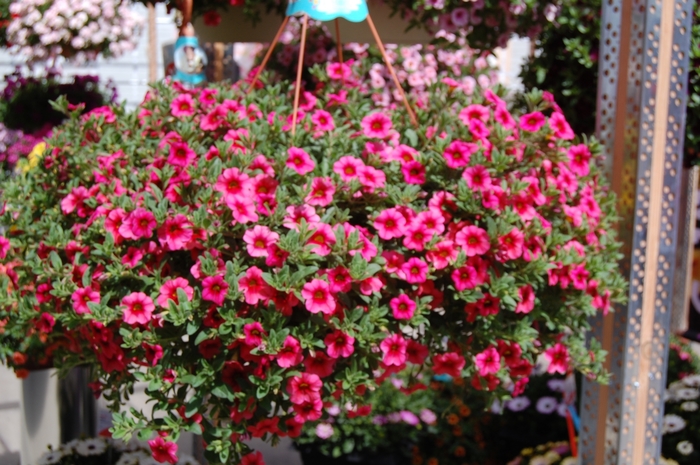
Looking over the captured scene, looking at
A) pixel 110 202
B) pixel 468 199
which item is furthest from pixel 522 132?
pixel 110 202

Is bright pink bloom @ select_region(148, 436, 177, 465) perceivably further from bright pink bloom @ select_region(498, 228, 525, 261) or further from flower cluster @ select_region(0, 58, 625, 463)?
bright pink bloom @ select_region(498, 228, 525, 261)

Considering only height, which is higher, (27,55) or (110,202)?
(27,55)

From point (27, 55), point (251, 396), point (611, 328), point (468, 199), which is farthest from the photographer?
point (27, 55)

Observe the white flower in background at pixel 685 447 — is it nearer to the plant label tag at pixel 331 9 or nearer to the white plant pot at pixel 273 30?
the white plant pot at pixel 273 30

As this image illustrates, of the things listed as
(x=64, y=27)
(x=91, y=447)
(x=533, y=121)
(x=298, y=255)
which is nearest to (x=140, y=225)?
(x=298, y=255)

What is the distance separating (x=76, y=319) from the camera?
4.25ft

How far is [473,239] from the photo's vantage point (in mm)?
1292

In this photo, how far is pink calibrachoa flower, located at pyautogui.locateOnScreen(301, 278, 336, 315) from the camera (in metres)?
1.14

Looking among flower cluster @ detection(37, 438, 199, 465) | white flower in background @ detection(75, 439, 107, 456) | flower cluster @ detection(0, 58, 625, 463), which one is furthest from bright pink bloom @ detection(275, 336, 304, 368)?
white flower in background @ detection(75, 439, 107, 456)

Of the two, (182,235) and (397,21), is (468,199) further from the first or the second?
(397,21)

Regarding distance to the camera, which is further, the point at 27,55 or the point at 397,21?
the point at 27,55

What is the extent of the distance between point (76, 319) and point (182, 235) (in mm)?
267

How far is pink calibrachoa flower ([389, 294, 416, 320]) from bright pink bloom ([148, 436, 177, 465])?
1.43 feet

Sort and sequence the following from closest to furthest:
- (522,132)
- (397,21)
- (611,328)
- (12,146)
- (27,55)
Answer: (522,132), (611,328), (397,21), (27,55), (12,146)
